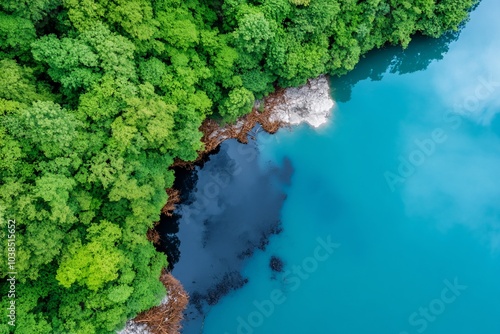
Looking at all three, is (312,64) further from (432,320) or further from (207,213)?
(432,320)

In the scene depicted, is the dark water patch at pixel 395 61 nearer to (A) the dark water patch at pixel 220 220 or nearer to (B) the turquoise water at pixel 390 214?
(B) the turquoise water at pixel 390 214


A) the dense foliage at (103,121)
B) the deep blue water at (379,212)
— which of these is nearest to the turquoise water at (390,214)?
the deep blue water at (379,212)

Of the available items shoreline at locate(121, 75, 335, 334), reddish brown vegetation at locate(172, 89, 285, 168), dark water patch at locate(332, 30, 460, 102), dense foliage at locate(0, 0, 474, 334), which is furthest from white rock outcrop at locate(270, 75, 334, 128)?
dense foliage at locate(0, 0, 474, 334)

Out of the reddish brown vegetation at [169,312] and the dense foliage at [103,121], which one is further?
the reddish brown vegetation at [169,312]

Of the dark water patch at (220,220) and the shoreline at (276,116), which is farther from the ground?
the shoreline at (276,116)

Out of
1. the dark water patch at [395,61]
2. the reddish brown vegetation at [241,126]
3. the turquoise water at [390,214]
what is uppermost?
the reddish brown vegetation at [241,126]

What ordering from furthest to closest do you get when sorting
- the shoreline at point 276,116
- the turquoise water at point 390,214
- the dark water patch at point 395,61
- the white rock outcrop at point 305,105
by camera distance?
1. the dark water patch at point 395,61
2. the white rock outcrop at point 305,105
3. the shoreline at point 276,116
4. the turquoise water at point 390,214

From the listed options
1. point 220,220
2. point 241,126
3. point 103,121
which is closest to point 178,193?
point 220,220

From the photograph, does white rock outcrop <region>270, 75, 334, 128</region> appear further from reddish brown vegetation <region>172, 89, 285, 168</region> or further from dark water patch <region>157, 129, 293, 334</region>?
dark water patch <region>157, 129, 293, 334</region>
